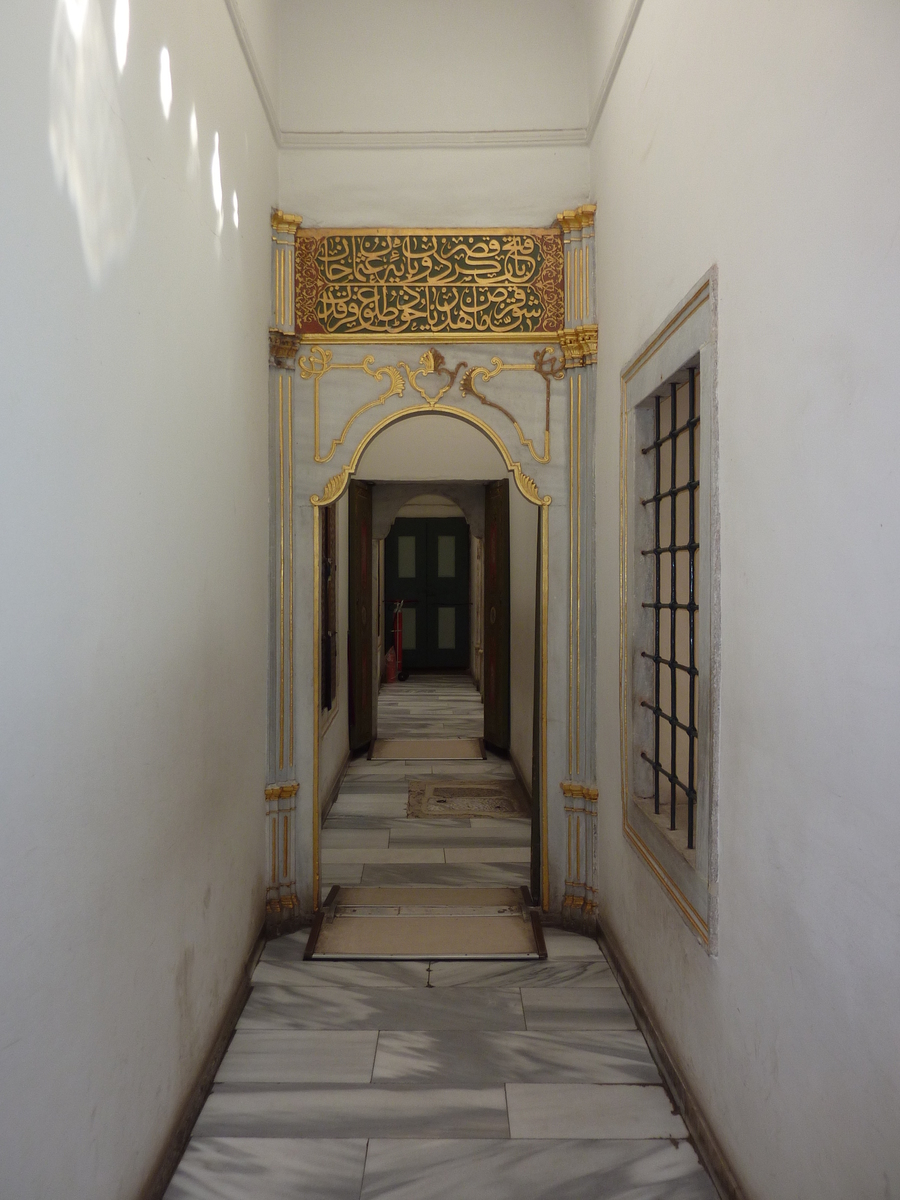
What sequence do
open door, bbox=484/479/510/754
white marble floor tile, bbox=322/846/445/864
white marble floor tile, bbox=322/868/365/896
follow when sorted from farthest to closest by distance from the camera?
open door, bbox=484/479/510/754
white marble floor tile, bbox=322/846/445/864
white marble floor tile, bbox=322/868/365/896

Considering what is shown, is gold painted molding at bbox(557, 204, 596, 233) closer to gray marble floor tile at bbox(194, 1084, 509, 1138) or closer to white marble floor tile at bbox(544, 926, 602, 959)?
white marble floor tile at bbox(544, 926, 602, 959)

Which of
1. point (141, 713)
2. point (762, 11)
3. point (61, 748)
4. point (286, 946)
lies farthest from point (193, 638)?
point (762, 11)

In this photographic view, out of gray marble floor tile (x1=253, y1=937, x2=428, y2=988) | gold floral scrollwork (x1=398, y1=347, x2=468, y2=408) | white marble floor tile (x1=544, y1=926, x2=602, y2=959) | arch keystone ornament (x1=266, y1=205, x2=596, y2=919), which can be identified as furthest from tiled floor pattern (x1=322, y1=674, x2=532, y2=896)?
gold floral scrollwork (x1=398, y1=347, x2=468, y2=408)

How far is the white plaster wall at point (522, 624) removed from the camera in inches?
255

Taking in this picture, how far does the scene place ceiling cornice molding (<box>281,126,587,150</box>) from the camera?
159 inches

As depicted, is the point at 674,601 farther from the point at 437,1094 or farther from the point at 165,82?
the point at 165,82

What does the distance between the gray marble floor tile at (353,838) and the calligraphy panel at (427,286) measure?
302 cm

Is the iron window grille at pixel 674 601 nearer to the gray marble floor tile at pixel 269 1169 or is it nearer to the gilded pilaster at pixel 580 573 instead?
the gilded pilaster at pixel 580 573

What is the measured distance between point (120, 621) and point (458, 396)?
2451 mm

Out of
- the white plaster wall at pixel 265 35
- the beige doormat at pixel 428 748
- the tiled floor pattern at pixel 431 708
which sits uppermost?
the white plaster wall at pixel 265 35

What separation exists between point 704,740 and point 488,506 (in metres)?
5.93

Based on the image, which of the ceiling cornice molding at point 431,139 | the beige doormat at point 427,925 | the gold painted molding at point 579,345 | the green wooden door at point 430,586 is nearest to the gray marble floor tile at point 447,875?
the beige doormat at point 427,925

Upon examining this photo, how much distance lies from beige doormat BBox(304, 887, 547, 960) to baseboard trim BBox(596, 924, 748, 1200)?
1.33 feet

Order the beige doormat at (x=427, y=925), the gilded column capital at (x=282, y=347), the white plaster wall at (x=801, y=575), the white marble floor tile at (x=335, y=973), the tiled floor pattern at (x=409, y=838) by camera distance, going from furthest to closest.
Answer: the tiled floor pattern at (x=409, y=838) < the gilded column capital at (x=282, y=347) < the beige doormat at (x=427, y=925) < the white marble floor tile at (x=335, y=973) < the white plaster wall at (x=801, y=575)
